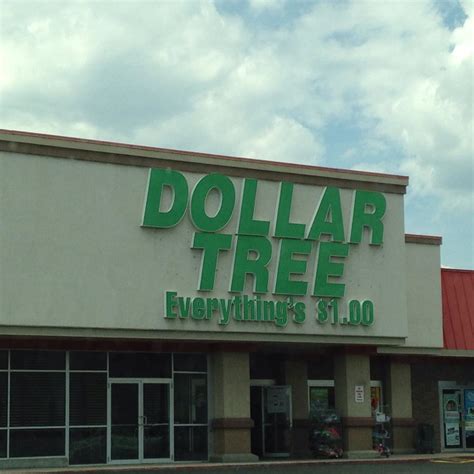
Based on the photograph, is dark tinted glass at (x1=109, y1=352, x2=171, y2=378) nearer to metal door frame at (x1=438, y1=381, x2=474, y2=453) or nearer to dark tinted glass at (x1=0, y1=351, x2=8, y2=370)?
dark tinted glass at (x1=0, y1=351, x2=8, y2=370)

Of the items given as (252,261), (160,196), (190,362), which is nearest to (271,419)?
(190,362)

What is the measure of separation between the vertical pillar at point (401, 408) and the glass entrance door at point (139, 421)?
27.0 ft

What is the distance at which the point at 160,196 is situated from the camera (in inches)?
1170

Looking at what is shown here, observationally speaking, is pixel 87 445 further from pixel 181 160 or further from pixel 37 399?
pixel 181 160

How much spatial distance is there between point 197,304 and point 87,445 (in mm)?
4843

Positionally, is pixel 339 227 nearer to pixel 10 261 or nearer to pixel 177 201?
pixel 177 201

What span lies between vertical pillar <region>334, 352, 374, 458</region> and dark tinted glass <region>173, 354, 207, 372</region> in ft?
14.6

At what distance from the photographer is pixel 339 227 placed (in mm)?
32594

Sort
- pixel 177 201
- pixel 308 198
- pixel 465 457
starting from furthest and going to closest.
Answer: pixel 465 457, pixel 308 198, pixel 177 201

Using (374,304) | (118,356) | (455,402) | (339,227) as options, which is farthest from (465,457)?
(118,356)

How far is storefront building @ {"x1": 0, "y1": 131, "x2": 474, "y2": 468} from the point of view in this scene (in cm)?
2830

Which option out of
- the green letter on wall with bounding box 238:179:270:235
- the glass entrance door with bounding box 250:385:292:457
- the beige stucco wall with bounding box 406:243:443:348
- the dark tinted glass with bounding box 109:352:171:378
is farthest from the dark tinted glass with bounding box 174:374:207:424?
the beige stucco wall with bounding box 406:243:443:348

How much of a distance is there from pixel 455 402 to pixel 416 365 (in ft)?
6.75

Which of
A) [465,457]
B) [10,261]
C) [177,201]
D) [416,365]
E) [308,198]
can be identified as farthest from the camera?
[416,365]
